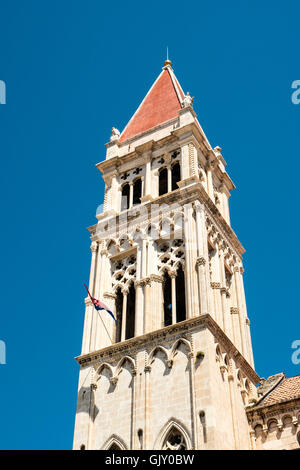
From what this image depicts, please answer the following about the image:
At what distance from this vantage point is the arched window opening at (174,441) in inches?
932

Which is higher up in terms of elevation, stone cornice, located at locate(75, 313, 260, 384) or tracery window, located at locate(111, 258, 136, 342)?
tracery window, located at locate(111, 258, 136, 342)

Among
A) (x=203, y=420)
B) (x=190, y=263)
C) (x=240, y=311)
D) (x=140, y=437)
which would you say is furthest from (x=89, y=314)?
(x=203, y=420)

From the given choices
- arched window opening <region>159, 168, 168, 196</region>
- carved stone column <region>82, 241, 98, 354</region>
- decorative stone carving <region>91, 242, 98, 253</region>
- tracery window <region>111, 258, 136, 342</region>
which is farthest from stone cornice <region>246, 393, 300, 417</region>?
arched window opening <region>159, 168, 168, 196</region>

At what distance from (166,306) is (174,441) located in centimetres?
885

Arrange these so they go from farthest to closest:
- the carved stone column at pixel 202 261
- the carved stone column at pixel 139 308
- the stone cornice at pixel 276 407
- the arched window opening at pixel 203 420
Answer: the carved stone column at pixel 139 308 < the carved stone column at pixel 202 261 < the stone cornice at pixel 276 407 < the arched window opening at pixel 203 420

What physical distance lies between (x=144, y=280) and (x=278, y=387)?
759 cm

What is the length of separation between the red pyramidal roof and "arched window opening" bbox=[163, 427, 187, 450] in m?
19.5

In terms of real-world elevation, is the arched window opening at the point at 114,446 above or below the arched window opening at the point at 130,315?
below

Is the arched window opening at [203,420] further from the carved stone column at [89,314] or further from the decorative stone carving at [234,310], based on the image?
the decorative stone carving at [234,310]

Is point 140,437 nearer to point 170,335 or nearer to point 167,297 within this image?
point 170,335

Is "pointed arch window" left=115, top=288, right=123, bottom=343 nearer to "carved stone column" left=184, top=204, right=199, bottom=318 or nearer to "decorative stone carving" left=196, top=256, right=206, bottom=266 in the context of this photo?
"carved stone column" left=184, top=204, right=199, bottom=318

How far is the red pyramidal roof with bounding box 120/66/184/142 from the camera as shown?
39.2m

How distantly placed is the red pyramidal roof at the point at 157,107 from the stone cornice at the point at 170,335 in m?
15.0

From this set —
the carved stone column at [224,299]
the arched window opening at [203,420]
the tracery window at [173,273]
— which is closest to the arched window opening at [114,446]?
the arched window opening at [203,420]
